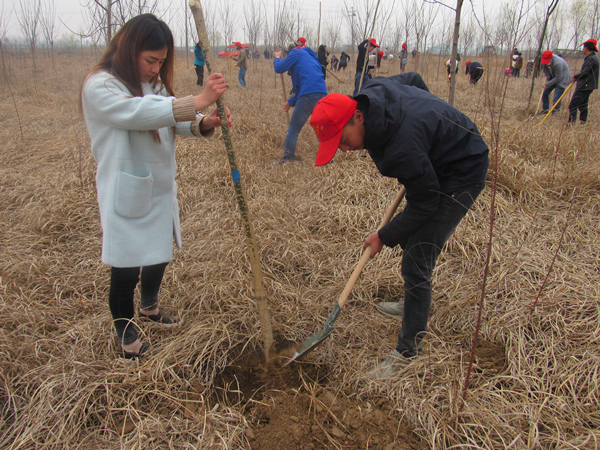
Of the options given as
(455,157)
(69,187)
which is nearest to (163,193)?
(455,157)

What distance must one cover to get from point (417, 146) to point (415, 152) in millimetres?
28

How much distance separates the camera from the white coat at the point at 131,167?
1.38 meters

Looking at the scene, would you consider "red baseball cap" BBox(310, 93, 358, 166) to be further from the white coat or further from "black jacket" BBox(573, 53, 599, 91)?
"black jacket" BBox(573, 53, 599, 91)

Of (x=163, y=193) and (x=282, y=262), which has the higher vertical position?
(x=163, y=193)

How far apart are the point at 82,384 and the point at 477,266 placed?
271 centimetres

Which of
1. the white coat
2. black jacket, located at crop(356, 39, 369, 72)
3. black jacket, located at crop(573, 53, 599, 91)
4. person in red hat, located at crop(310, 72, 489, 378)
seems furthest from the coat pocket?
black jacket, located at crop(573, 53, 599, 91)

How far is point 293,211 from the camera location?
3.57m

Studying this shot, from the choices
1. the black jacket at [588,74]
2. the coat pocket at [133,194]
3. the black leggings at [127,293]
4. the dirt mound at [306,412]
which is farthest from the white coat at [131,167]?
the black jacket at [588,74]

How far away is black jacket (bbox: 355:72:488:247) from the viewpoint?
1411 mm

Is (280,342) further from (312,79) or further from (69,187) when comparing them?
(312,79)

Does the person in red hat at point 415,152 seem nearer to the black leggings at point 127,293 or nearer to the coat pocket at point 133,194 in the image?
the coat pocket at point 133,194

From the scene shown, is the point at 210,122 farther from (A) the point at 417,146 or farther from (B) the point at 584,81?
(B) the point at 584,81

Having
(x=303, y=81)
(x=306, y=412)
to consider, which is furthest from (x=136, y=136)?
(x=303, y=81)

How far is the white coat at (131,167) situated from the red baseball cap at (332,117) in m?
0.58
